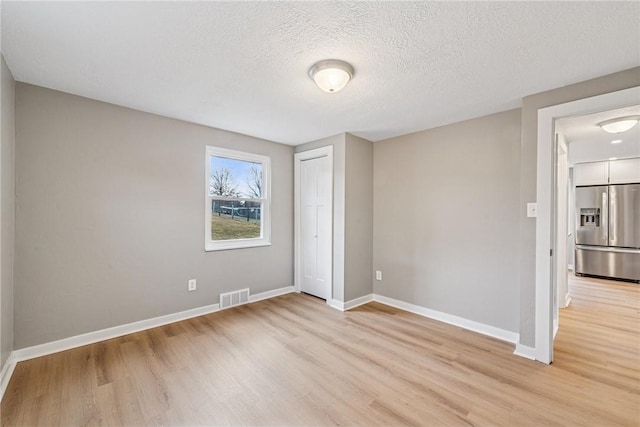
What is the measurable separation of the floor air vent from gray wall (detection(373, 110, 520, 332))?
190 centimetres

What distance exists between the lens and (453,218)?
3170 millimetres

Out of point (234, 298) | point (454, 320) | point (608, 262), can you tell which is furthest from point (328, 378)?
point (608, 262)

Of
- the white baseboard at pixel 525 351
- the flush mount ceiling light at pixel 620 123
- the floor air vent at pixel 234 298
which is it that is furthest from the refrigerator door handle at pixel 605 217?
the floor air vent at pixel 234 298

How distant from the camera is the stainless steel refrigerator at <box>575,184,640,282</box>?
482cm

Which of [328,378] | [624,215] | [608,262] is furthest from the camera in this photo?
[608,262]

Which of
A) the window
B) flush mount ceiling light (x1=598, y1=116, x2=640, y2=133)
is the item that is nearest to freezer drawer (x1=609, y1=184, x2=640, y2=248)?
flush mount ceiling light (x1=598, y1=116, x2=640, y2=133)

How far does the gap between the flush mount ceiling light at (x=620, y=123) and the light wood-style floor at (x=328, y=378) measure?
2212 millimetres

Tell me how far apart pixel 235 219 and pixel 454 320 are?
3.10 meters

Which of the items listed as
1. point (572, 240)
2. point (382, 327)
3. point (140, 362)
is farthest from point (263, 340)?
point (572, 240)

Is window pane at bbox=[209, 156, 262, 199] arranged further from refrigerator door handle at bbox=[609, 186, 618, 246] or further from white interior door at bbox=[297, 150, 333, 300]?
refrigerator door handle at bbox=[609, 186, 618, 246]

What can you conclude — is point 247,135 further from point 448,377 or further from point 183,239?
point 448,377

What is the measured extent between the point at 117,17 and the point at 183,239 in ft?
7.41

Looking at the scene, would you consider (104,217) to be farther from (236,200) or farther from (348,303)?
(348,303)

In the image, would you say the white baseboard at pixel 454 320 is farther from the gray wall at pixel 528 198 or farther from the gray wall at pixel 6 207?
the gray wall at pixel 6 207
